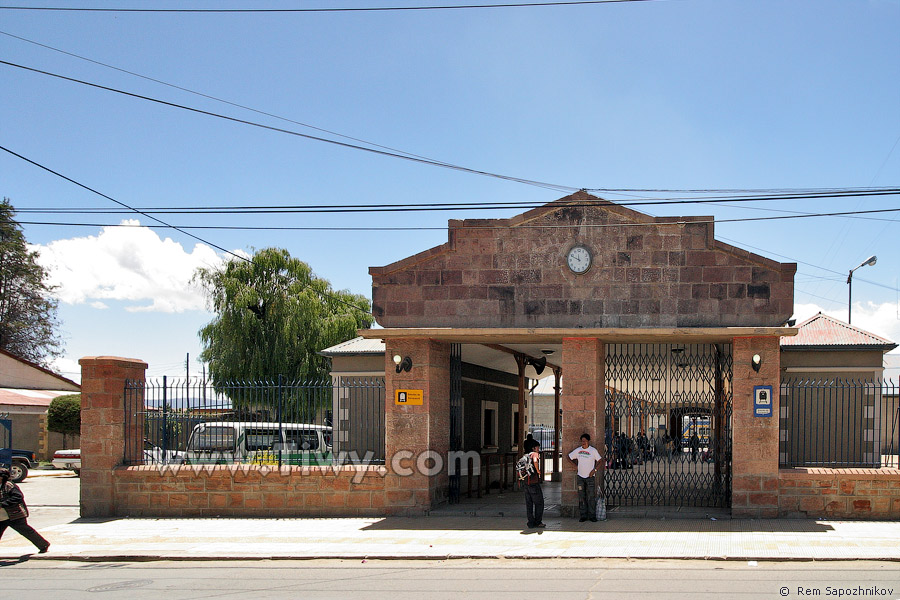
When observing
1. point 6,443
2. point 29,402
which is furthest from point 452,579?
point 29,402

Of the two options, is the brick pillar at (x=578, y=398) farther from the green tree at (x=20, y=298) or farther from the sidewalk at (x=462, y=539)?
the green tree at (x=20, y=298)

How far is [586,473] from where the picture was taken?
13.7 metres

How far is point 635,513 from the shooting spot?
14422 millimetres

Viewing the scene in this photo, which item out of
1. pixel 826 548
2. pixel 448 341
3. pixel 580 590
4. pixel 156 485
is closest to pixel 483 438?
pixel 448 341

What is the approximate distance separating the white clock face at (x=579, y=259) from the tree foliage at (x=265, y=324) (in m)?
22.0

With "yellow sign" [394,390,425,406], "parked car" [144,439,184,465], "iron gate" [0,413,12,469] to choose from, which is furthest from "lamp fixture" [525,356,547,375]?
"iron gate" [0,413,12,469]

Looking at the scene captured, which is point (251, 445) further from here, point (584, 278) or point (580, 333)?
point (584, 278)

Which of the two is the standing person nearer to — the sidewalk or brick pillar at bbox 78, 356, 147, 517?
the sidewalk

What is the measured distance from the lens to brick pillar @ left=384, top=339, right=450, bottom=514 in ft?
47.6

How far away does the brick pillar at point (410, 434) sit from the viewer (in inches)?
572

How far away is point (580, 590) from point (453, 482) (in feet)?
24.0

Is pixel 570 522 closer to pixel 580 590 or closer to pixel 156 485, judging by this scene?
pixel 580 590

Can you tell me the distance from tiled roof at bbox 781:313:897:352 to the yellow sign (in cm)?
812

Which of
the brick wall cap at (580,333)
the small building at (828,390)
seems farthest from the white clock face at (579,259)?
the small building at (828,390)
